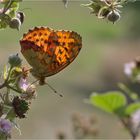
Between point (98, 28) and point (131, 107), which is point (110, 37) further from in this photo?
point (131, 107)

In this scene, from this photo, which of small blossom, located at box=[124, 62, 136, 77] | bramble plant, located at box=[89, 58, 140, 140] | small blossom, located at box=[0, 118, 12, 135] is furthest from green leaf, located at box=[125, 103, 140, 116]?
small blossom, located at box=[0, 118, 12, 135]

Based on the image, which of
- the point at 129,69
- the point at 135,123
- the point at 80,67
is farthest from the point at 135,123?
the point at 80,67

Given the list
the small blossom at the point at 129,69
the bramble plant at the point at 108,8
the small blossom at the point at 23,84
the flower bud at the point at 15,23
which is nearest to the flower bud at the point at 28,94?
the small blossom at the point at 23,84

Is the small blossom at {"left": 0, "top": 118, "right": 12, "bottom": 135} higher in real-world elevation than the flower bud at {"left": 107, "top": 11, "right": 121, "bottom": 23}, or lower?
lower

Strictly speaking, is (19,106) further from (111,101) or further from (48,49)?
(111,101)

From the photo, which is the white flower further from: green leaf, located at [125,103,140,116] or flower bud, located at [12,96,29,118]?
flower bud, located at [12,96,29,118]

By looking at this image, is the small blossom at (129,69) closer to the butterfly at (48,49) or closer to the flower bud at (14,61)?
the butterfly at (48,49)
